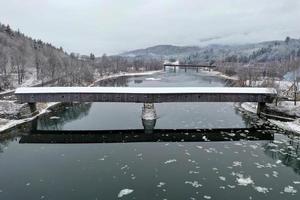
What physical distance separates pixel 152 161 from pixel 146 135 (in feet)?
25.2

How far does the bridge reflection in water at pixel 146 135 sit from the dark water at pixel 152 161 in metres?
0.10

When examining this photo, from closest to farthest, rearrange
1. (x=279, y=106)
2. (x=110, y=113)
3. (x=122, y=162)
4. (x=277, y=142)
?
(x=122, y=162) < (x=277, y=142) < (x=279, y=106) < (x=110, y=113)

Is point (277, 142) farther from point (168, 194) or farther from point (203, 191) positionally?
point (168, 194)

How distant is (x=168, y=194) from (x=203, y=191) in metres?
2.30

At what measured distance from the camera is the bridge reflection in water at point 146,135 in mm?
29312

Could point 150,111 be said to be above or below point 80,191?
above

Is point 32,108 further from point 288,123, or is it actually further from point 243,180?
point 288,123

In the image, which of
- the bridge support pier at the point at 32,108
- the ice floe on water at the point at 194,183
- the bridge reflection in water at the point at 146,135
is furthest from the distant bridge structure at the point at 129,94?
the ice floe on water at the point at 194,183

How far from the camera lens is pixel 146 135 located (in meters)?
30.8

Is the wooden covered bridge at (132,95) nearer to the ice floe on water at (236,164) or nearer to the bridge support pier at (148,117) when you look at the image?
the bridge support pier at (148,117)

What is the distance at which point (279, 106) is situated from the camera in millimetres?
39469

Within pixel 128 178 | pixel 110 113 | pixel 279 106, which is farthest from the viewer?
pixel 110 113

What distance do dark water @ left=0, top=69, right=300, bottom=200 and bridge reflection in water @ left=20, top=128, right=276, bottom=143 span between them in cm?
10

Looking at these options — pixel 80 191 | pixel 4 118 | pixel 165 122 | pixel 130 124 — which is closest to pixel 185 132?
pixel 165 122
